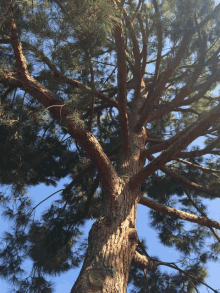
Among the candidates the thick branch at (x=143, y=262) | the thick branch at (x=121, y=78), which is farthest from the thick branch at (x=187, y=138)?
the thick branch at (x=143, y=262)

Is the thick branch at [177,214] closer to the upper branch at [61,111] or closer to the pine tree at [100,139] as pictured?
the pine tree at [100,139]

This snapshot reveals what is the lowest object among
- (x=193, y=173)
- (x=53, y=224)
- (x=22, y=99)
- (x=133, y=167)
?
(x=53, y=224)

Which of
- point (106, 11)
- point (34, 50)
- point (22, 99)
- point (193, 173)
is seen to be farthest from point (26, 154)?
point (193, 173)

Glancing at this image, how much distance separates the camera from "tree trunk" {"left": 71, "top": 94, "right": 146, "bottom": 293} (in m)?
1.70

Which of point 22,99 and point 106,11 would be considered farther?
point 22,99

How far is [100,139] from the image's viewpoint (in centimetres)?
447

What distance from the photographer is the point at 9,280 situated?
10.7 ft

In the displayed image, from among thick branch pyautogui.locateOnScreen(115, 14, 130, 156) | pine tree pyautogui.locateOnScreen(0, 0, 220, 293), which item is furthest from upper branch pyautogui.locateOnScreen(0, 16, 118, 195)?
thick branch pyautogui.locateOnScreen(115, 14, 130, 156)

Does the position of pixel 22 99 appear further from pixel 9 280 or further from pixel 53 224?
pixel 9 280

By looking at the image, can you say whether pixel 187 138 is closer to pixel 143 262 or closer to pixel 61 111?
pixel 61 111

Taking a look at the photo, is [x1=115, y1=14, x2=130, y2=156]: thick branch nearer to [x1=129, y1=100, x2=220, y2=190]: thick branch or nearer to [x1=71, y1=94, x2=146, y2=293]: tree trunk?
[x1=71, y1=94, x2=146, y2=293]: tree trunk

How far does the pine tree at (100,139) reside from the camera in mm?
2068

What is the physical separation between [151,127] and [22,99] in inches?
98.4

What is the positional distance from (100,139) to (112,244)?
267cm
